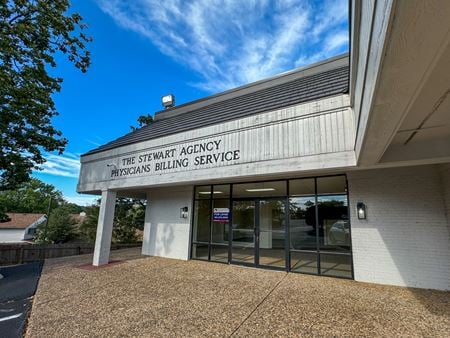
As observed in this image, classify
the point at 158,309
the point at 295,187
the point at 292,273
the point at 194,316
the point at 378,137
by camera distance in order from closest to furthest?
1. the point at 378,137
2. the point at 194,316
3. the point at 158,309
4. the point at 292,273
5. the point at 295,187

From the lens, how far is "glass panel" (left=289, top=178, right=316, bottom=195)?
24.9 ft

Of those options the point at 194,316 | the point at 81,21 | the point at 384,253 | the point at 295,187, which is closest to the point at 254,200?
the point at 295,187

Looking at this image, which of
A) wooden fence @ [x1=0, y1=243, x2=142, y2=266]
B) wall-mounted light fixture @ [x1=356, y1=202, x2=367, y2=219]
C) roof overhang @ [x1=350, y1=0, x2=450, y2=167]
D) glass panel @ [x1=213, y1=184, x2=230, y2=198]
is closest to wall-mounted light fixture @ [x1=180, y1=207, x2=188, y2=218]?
glass panel @ [x1=213, y1=184, x2=230, y2=198]

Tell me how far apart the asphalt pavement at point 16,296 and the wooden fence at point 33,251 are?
5.56ft

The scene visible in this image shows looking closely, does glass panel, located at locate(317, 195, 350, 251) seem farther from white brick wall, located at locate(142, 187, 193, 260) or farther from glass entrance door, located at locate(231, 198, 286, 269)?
white brick wall, located at locate(142, 187, 193, 260)

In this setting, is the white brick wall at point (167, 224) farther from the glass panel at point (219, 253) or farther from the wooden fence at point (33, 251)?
the wooden fence at point (33, 251)

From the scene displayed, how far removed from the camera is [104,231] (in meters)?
9.32

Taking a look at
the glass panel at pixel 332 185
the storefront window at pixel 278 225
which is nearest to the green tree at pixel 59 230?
the storefront window at pixel 278 225

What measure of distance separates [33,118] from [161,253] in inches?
289

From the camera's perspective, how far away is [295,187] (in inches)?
311

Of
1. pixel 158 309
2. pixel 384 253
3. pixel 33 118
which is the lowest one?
pixel 158 309

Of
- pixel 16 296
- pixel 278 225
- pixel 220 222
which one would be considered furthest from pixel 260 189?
pixel 16 296

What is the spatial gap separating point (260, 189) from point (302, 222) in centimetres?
182

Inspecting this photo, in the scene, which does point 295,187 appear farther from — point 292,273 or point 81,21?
point 81,21
